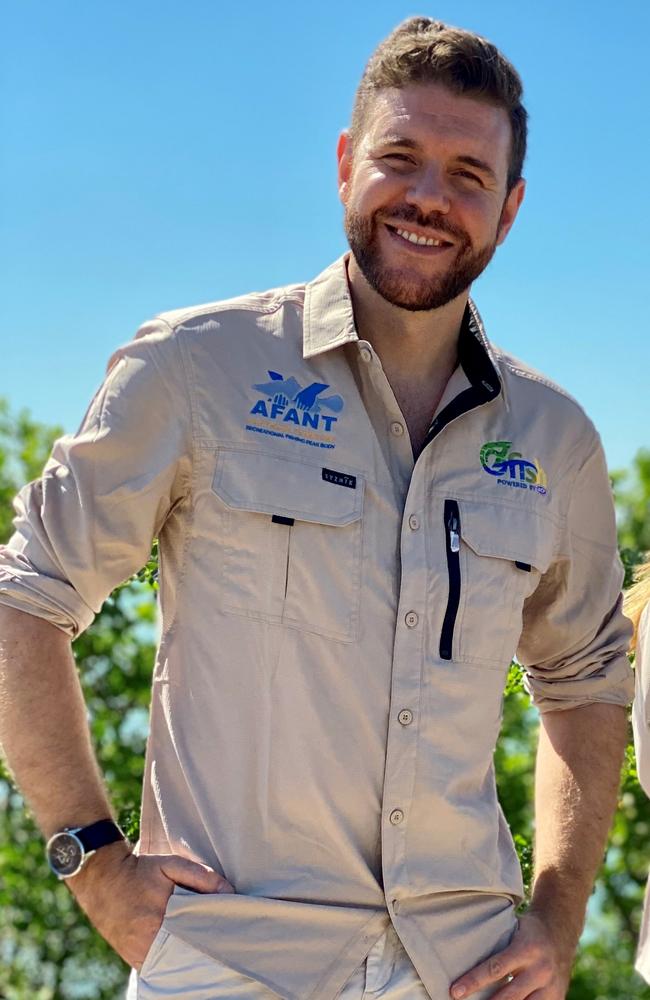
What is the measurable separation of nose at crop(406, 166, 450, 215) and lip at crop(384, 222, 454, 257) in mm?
48

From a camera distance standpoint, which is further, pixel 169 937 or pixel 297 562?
pixel 297 562

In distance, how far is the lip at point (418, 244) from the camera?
10.1 feet

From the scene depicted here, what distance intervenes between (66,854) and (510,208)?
1.97m

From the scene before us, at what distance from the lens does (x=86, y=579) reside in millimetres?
2771

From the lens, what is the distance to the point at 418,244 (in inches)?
122

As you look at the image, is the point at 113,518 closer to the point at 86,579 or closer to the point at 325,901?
the point at 86,579

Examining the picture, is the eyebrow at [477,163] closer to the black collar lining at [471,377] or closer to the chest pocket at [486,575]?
the black collar lining at [471,377]

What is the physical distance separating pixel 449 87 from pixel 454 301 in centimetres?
53

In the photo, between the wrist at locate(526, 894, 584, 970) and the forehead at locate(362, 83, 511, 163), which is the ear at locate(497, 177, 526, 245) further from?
the wrist at locate(526, 894, 584, 970)

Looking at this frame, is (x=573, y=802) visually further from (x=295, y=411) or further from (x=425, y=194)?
(x=425, y=194)

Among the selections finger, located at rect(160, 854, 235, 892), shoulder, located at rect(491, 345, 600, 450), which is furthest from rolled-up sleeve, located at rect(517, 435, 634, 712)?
finger, located at rect(160, 854, 235, 892)

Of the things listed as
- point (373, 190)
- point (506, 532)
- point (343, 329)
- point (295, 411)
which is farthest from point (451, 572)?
point (373, 190)

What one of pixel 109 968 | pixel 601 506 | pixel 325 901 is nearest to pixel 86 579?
pixel 325 901

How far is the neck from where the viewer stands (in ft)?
10.6
